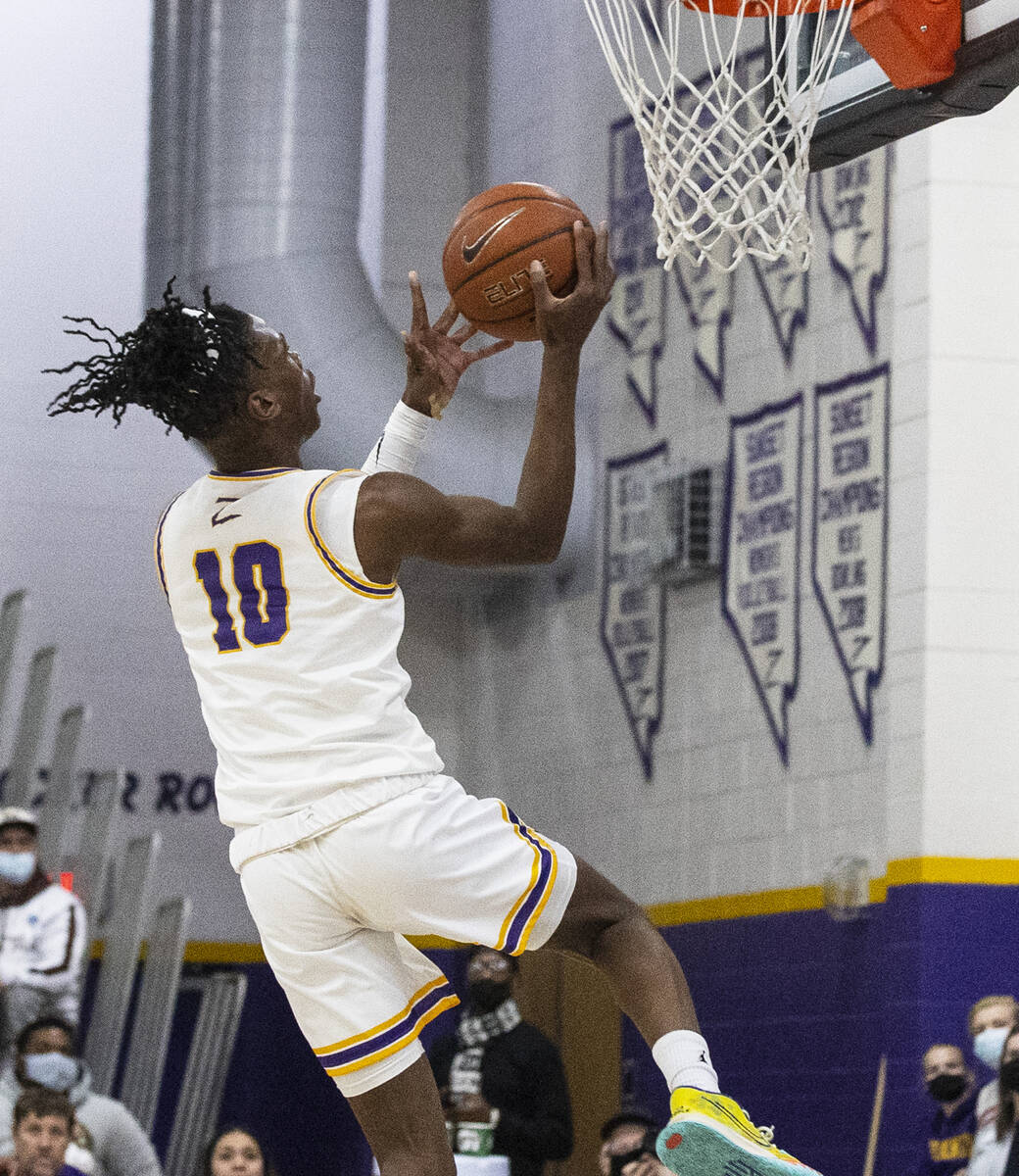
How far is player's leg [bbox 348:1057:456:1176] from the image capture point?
3.84 metres

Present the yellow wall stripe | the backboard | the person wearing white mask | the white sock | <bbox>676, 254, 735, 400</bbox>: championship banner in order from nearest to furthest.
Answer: the white sock, the backboard, the person wearing white mask, the yellow wall stripe, <bbox>676, 254, 735, 400</bbox>: championship banner

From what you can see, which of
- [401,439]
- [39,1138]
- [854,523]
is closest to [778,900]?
[854,523]

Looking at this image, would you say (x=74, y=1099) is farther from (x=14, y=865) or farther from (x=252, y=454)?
(x=252, y=454)

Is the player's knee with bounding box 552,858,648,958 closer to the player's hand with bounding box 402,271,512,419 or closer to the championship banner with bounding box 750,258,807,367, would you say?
the player's hand with bounding box 402,271,512,419

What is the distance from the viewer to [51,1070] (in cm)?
834

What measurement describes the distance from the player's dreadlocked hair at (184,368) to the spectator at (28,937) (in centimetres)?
552

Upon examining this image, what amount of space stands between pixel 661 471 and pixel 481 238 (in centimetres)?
616

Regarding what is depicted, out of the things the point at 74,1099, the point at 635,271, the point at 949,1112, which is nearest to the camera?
the point at 949,1112

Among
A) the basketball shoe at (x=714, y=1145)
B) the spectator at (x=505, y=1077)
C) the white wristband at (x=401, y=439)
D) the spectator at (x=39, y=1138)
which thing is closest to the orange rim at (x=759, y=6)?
the white wristband at (x=401, y=439)

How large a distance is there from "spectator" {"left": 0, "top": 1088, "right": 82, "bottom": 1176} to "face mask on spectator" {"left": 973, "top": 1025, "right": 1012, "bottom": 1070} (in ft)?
10.7

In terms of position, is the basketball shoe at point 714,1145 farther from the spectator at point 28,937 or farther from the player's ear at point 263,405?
the spectator at point 28,937

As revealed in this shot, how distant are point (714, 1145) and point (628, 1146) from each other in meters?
3.45

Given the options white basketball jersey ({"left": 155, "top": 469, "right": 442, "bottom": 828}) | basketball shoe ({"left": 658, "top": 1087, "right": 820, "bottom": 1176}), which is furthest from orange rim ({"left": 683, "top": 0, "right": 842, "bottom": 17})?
basketball shoe ({"left": 658, "top": 1087, "right": 820, "bottom": 1176})

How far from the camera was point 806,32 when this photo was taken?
5625 millimetres
